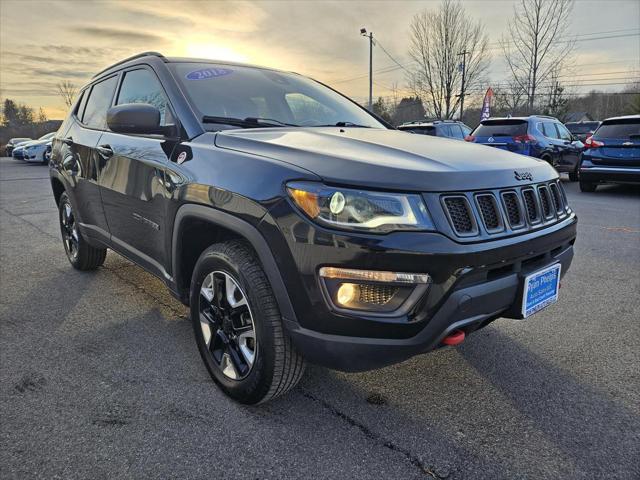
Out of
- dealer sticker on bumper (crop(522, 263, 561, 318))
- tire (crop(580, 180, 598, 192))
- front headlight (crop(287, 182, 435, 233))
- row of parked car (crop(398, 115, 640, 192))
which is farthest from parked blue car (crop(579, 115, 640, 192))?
front headlight (crop(287, 182, 435, 233))

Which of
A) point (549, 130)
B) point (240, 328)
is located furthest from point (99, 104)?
point (549, 130)

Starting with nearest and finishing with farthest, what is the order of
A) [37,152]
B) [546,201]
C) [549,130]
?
[546,201], [549,130], [37,152]

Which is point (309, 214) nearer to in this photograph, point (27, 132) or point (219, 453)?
point (219, 453)

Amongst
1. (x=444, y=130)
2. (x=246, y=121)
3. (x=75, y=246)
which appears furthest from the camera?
(x=444, y=130)

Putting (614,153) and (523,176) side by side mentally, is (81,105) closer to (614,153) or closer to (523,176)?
(523,176)

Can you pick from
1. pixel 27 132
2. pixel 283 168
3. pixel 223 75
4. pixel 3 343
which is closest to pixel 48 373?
pixel 3 343

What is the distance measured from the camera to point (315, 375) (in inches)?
103

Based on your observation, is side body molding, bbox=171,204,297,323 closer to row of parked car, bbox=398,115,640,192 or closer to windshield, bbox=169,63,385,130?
windshield, bbox=169,63,385,130

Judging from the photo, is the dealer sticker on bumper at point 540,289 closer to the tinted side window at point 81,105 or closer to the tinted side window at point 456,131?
the tinted side window at point 81,105

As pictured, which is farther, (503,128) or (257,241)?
(503,128)

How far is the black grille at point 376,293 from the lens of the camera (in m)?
1.76

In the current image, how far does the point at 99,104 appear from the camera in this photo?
387 cm

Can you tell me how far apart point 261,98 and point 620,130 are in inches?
360

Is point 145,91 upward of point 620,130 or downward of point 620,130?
upward
